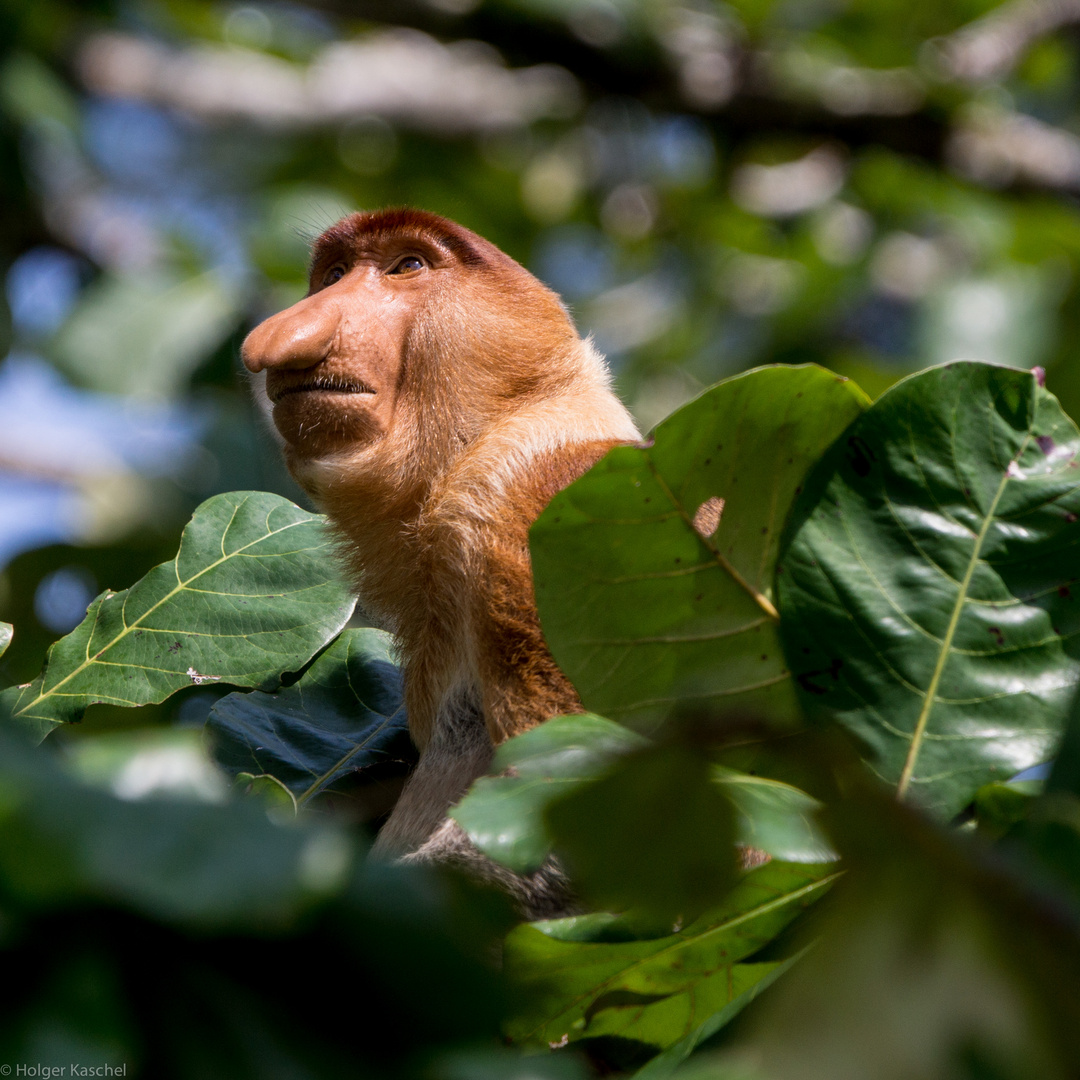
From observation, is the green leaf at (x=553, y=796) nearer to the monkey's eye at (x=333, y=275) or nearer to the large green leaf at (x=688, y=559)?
the large green leaf at (x=688, y=559)

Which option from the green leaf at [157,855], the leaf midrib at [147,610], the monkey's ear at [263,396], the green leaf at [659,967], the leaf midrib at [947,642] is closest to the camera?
the green leaf at [157,855]

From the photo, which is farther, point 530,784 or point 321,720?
point 321,720

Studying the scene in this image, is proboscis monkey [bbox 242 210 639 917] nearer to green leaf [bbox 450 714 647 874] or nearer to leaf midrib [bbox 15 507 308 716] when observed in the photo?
leaf midrib [bbox 15 507 308 716]

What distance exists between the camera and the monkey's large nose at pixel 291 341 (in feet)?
8.19

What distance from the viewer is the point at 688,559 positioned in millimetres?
1471

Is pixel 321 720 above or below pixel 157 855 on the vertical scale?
below

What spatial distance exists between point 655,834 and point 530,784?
267 millimetres

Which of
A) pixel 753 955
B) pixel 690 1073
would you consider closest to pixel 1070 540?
pixel 753 955

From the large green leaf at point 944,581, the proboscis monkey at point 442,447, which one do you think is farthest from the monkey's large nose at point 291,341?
the large green leaf at point 944,581

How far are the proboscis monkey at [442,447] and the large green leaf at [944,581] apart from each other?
0.68 meters

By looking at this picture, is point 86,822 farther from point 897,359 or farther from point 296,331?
point 897,359

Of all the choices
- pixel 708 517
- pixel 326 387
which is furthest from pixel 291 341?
pixel 708 517

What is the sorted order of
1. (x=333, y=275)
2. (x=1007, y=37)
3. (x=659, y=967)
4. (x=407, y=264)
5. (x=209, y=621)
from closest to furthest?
(x=659, y=967) < (x=209, y=621) < (x=407, y=264) < (x=333, y=275) < (x=1007, y=37)

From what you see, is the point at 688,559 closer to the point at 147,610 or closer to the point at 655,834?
the point at 655,834
